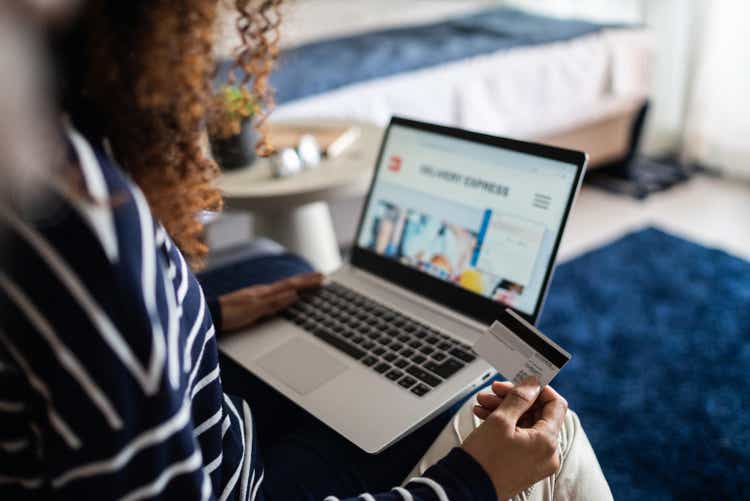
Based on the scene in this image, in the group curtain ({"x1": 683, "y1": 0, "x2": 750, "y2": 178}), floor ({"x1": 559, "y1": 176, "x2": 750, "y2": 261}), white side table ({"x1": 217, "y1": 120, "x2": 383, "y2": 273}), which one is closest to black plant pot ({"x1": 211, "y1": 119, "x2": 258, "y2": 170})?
white side table ({"x1": 217, "y1": 120, "x2": 383, "y2": 273})

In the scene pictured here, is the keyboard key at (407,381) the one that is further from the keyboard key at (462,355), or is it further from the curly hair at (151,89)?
the curly hair at (151,89)

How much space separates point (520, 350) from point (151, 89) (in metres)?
0.44

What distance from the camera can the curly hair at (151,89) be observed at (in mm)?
460

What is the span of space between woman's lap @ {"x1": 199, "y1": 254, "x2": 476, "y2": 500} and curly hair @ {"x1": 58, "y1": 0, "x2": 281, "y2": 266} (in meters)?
0.31

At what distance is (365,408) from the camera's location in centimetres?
76

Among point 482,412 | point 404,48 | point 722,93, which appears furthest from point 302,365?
point 722,93

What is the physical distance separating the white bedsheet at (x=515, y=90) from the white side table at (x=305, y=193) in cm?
39

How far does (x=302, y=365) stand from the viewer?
0.85 m

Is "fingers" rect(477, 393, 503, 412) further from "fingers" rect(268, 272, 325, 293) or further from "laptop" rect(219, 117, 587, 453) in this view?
"fingers" rect(268, 272, 325, 293)

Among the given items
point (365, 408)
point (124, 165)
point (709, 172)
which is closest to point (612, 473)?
point (365, 408)

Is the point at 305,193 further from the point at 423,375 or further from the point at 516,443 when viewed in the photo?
the point at 516,443

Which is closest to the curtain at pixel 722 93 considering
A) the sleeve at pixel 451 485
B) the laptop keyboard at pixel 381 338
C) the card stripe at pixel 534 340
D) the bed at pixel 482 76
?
the bed at pixel 482 76

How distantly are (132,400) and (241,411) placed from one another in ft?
1.05

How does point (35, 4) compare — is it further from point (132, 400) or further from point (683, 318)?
point (683, 318)
